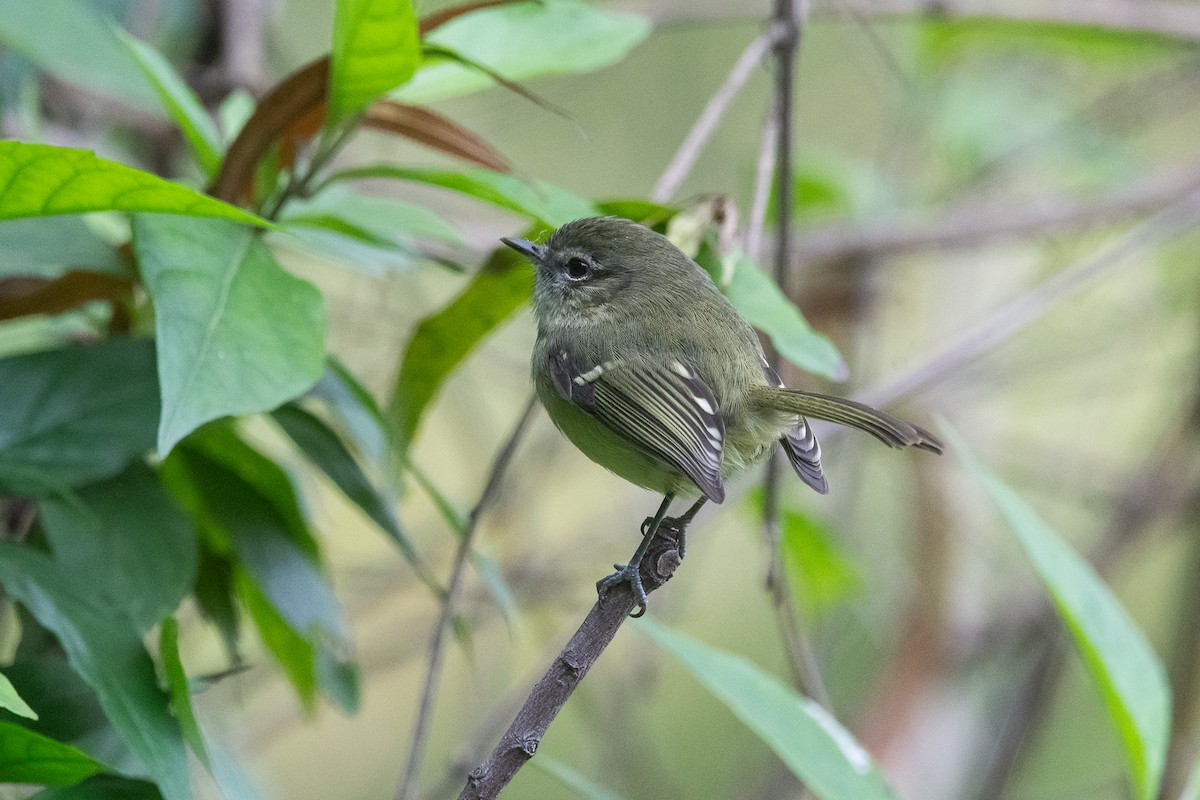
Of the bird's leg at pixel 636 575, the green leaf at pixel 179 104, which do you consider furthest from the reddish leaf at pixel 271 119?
the bird's leg at pixel 636 575

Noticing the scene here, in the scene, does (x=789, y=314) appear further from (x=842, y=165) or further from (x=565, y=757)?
(x=565, y=757)

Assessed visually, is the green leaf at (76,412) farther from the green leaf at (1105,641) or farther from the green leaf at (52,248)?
the green leaf at (1105,641)

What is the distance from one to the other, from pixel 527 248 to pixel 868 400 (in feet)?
3.31

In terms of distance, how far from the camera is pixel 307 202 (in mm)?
1963

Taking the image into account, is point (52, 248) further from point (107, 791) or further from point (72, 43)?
point (107, 791)

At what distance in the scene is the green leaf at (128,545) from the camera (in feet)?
5.35

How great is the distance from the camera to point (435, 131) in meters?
1.86

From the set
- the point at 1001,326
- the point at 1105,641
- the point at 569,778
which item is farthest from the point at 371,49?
the point at 1001,326

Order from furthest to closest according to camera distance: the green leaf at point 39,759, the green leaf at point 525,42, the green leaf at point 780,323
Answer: the green leaf at point 525,42
the green leaf at point 780,323
the green leaf at point 39,759

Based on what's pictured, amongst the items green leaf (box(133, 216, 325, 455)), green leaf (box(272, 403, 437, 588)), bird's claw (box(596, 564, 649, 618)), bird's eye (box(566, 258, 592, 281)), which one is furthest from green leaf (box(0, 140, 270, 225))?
bird's eye (box(566, 258, 592, 281))

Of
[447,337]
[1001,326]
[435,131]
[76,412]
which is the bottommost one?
[76,412]

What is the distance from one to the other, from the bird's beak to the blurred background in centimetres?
75

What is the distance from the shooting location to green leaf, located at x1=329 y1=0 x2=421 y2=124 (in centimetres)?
159

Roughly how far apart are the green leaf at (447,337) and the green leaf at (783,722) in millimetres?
477
